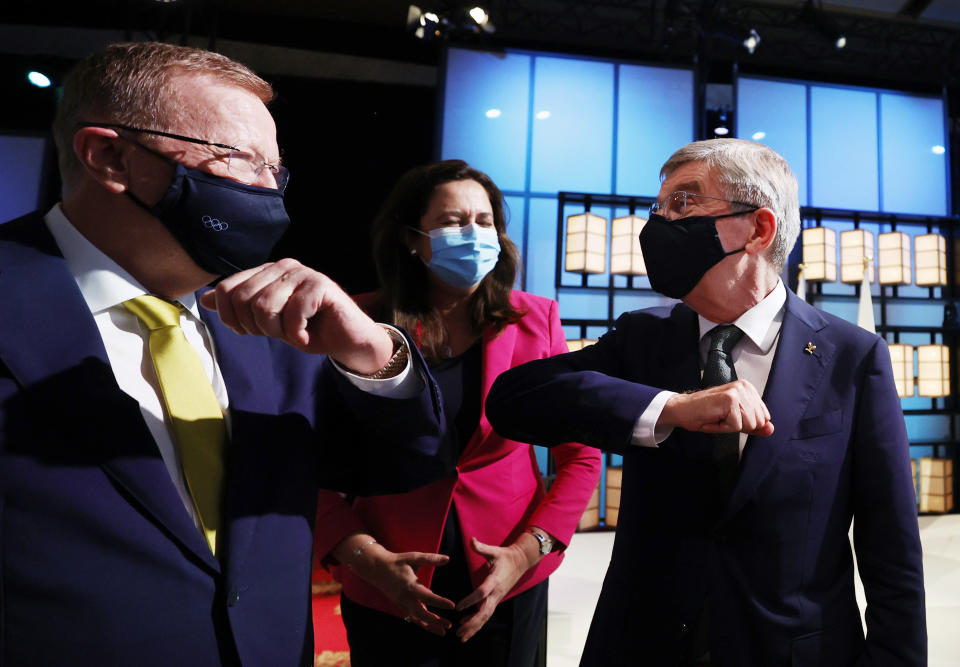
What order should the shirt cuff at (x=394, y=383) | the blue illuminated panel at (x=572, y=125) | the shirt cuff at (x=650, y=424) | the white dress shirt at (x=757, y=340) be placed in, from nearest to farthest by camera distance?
the shirt cuff at (x=394, y=383), the shirt cuff at (x=650, y=424), the white dress shirt at (x=757, y=340), the blue illuminated panel at (x=572, y=125)

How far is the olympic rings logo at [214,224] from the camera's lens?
33.4 inches

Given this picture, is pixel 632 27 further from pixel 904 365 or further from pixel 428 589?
pixel 428 589

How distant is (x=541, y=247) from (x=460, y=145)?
1.12 meters

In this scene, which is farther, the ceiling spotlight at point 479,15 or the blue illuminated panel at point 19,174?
the blue illuminated panel at point 19,174

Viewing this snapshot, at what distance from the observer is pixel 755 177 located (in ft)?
3.97

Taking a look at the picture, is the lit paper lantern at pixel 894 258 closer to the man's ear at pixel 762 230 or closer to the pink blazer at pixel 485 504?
the pink blazer at pixel 485 504

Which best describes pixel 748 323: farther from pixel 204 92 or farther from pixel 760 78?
pixel 760 78

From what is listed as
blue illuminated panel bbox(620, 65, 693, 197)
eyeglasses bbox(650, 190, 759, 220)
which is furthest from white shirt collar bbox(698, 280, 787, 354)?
blue illuminated panel bbox(620, 65, 693, 197)

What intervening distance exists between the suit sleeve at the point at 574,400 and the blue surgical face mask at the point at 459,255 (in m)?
0.46

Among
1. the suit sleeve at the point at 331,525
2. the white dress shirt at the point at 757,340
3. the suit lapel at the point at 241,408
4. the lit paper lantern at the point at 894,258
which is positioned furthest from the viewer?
the lit paper lantern at the point at 894,258

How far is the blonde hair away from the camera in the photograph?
854 millimetres

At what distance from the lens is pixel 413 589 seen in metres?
1.32

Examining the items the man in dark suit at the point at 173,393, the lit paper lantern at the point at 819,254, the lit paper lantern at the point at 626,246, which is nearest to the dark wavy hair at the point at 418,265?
the man in dark suit at the point at 173,393

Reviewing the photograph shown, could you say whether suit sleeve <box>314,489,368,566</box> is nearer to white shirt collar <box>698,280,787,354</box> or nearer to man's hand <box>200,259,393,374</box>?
man's hand <box>200,259,393,374</box>
